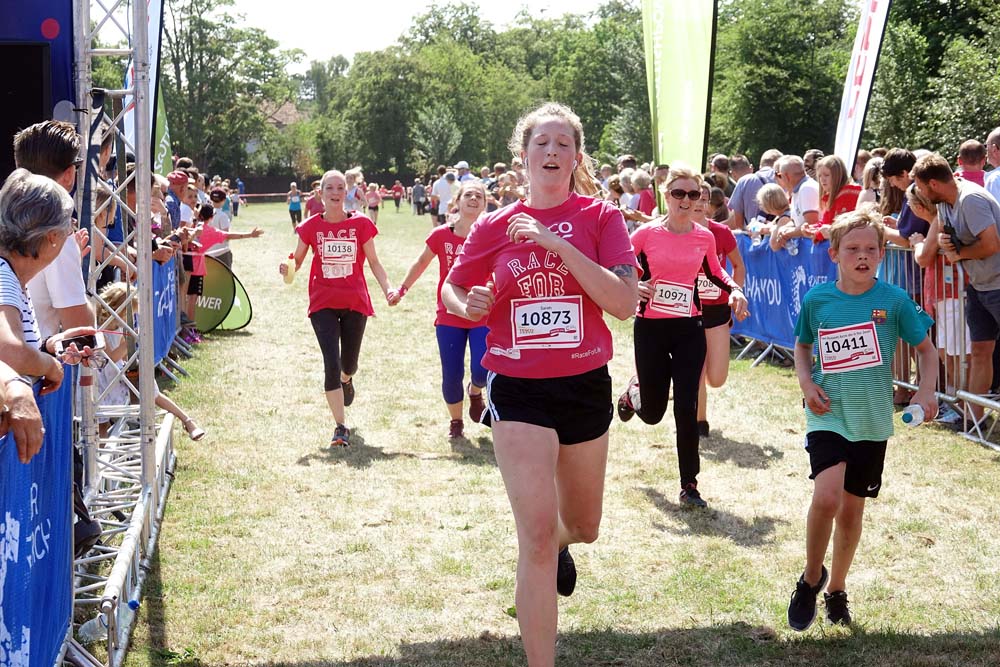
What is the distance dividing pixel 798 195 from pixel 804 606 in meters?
7.23

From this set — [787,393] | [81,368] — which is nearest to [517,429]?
[81,368]

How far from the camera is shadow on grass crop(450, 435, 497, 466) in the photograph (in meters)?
8.20

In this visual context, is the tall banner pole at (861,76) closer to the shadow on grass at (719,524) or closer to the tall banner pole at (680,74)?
the tall banner pole at (680,74)

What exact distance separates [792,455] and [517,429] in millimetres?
4571

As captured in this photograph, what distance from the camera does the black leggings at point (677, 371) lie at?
6.79 metres

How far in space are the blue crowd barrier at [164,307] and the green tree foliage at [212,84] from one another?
70706mm

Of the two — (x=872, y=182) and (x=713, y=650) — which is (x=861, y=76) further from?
(x=713, y=650)

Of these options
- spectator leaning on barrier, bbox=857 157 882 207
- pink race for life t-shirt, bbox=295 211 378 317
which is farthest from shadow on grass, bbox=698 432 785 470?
spectator leaning on barrier, bbox=857 157 882 207

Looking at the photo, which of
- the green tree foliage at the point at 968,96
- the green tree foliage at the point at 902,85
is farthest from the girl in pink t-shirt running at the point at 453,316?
the green tree foliage at the point at 902,85

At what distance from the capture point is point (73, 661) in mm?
4285

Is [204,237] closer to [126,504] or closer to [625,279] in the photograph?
[126,504]

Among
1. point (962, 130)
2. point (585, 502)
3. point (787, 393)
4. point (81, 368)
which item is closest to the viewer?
point (585, 502)

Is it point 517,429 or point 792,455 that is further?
point 792,455

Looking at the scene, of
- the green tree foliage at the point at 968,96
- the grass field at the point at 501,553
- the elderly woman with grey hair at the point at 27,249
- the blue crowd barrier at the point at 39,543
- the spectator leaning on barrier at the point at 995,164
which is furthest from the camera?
the green tree foliage at the point at 968,96
